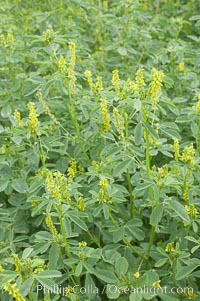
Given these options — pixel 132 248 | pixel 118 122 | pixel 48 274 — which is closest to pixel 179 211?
pixel 132 248

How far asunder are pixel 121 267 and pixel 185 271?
9.5 inches

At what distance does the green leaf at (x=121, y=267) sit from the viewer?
1795 millimetres

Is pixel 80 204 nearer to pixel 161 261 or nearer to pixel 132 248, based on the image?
pixel 132 248

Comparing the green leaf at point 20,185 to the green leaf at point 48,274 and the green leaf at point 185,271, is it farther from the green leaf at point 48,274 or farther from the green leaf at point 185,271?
the green leaf at point 185,271

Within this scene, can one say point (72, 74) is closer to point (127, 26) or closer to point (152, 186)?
point (152, 186)

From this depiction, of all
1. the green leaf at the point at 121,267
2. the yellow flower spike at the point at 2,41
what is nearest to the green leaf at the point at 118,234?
the green leaf at the point at 121,267

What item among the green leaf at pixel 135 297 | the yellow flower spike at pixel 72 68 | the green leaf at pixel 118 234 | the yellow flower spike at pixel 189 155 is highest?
the yellow flower spike at pixel 72 68

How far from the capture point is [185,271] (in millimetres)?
1796

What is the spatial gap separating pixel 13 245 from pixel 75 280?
11.7 inches

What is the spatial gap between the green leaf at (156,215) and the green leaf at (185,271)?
0.20 meters

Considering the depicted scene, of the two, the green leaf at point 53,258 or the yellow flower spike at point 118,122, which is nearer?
the green leaf at point 53,258

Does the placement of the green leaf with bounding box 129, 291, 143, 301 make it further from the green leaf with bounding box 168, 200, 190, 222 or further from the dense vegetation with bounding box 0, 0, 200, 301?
the green leaf with bounding box 168, 200, 190, 222

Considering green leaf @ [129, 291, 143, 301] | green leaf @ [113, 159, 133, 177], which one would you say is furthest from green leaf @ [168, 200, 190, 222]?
green leaf @ [129, 291, 143, 301]

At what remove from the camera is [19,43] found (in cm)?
298
